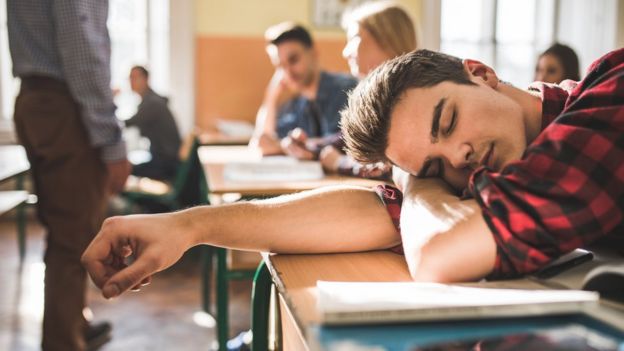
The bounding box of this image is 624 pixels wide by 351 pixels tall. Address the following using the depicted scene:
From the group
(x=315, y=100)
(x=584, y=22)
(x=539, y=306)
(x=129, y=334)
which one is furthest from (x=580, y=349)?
(x=584, y=22)

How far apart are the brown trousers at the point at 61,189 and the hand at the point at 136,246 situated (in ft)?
4.15

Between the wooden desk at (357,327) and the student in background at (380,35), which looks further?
the student in background at (380,35)

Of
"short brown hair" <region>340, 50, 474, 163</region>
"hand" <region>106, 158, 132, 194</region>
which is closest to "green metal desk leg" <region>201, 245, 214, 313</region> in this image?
"hand" <region>106, 158, 132, 194</region>

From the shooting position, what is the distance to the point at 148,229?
37.5 inches

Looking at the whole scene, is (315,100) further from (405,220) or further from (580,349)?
(580,349)

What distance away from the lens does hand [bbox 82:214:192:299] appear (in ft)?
3.04

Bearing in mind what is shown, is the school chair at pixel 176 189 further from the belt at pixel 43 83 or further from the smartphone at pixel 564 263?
the smartphone at pixel 564 263

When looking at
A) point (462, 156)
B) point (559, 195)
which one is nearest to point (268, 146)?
point (462, 156)

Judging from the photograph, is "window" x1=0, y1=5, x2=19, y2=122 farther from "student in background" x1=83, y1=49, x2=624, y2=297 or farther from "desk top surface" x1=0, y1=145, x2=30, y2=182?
"student in background" x1=83, y1=49, x2=624, y2=297

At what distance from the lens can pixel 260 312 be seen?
116 cm

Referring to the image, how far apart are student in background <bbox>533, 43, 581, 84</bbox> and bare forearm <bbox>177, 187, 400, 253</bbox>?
9.04ft

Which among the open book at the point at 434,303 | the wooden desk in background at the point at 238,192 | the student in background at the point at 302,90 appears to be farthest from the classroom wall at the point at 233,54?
the open book at the point at 434,303

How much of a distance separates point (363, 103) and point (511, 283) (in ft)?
1.32

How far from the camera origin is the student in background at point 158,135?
430 centimetres
